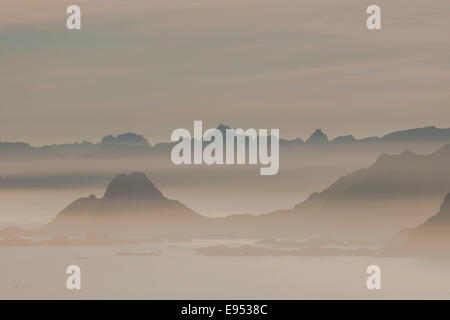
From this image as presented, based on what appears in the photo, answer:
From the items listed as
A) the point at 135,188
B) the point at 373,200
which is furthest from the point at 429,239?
the point at 135,188

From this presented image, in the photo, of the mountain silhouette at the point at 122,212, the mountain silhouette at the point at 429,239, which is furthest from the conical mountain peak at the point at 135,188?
the mountain silhouette at the point at 429,239

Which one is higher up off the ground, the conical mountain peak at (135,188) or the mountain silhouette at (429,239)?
the conical mountain peak at (135,188)

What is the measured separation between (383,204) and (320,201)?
21.3ft

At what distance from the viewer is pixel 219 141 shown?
38938 millimetres

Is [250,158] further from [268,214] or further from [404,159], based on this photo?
[404,159]

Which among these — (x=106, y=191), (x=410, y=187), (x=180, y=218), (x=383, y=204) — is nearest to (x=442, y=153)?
(x=410, y=187)

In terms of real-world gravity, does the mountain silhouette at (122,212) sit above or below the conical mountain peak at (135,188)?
below

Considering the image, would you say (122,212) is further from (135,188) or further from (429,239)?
(429,239)

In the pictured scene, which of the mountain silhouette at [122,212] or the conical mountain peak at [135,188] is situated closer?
the mountain silhouette at [122,212]

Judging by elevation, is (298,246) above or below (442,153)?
below

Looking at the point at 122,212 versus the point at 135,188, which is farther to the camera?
the point at 135,188

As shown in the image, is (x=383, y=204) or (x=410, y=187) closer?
(x=383, y=204)

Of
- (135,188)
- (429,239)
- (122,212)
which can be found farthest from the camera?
(135,188)

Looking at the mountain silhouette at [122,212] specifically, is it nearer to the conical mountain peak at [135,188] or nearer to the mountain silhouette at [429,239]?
the conical mountain peak at [135,188]
